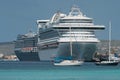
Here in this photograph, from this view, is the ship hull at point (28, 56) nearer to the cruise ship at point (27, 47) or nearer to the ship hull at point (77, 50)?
the cruise ship at point (27, 47)

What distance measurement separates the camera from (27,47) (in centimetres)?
14138

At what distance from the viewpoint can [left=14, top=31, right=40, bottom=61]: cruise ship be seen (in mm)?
135413

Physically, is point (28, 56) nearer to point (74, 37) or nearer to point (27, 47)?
point (27, 47)

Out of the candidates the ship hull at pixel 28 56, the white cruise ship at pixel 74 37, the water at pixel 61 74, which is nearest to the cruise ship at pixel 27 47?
the ship hull at pixel 28 56

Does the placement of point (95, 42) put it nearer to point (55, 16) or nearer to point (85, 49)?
point (85, 49)

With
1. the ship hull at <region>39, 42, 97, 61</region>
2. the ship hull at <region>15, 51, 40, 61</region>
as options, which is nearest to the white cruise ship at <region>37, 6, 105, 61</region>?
the ship hull at <region>39, 42, 97, 61</region>

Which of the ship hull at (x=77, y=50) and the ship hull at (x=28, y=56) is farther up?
the ship hull at (x=77, y=50)

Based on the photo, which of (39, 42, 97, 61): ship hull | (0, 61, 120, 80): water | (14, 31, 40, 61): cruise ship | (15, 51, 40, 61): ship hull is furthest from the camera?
(14, 31, 40, 61): cruise ship

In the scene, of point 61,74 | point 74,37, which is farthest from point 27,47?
point 61,74

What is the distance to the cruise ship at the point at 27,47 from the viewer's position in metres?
135

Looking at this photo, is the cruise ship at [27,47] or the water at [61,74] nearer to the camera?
the water at [61,74]

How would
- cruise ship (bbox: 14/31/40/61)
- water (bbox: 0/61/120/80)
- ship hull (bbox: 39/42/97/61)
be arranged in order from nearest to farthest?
water (bbox: 0/61/120/80), ship hull (bbox: 39/42/97/61), cruise ship (bbox: 14/31/40/61)

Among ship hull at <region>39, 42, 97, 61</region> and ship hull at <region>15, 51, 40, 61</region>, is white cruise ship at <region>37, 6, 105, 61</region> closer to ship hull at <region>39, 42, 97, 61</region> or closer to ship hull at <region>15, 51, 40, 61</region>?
ship hull at <region>39, 42, 97, 61</region>

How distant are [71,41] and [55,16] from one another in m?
26.4
